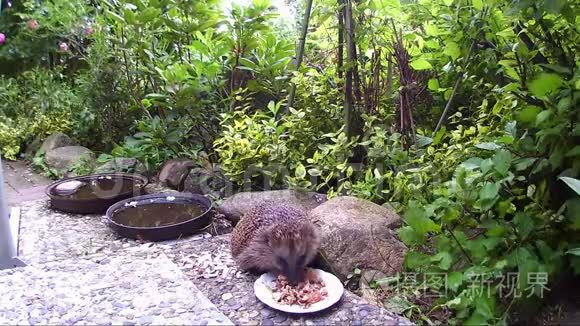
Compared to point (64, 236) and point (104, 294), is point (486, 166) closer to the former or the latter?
point (104, 294)

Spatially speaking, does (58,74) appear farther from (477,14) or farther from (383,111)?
(477,14)

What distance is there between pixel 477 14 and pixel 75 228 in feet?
8.56

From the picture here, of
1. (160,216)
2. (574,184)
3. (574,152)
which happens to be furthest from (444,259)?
(160,216)

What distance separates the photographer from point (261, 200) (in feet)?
9.30

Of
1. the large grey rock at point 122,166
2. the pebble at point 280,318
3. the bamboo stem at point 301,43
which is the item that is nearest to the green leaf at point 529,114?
the pebble at point 280,318

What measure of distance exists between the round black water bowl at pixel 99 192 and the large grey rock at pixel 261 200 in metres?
0.77

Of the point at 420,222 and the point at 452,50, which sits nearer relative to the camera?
the point at 420,222

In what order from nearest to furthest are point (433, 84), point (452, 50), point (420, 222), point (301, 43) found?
point (420, 222) < point (452, 50) < point (433, 84) < point (301, 43)

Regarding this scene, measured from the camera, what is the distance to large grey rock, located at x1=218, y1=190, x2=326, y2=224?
9.14 ft

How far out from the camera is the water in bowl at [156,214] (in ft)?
9.42

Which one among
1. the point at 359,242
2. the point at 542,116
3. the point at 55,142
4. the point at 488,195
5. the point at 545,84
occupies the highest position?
the point at 545,84

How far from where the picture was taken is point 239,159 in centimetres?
303

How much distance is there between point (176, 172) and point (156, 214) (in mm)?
626

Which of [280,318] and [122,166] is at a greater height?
[122,166]
